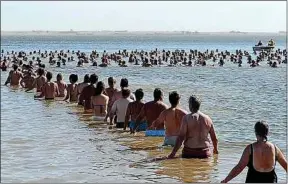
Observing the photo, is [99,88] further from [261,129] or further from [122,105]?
[261,129]

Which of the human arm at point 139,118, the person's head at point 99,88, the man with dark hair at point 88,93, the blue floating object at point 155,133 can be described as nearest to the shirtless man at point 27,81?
the man with dark hair at point 88,93

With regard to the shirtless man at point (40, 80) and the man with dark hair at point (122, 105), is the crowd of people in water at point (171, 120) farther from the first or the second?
the shirtless man at point (40, 80)

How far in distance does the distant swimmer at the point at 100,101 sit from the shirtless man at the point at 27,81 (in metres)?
9.75

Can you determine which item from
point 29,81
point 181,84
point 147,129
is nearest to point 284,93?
point 181,84

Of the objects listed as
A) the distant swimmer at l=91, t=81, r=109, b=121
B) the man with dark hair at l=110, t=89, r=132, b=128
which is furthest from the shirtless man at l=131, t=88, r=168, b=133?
the distant swimmer at l=91, t=81, r=109, b=121

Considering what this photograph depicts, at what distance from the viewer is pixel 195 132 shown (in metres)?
10.3

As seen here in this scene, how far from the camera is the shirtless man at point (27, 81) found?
85.0 ft

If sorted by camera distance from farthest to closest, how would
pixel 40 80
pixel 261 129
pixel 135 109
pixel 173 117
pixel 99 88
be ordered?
pixel 40 80 → pixel 99 88 → pixel 135 109 → pixel 173 117 → pixel 261 129

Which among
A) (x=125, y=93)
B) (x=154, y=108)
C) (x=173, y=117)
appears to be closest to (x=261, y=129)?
(x=173, y=117)

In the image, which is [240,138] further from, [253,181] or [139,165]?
[253,181]

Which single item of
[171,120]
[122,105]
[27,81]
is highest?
[171,120]

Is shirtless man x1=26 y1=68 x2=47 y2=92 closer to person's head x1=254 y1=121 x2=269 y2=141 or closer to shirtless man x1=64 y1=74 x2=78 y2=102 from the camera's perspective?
shirtless man x1=64 y1=74 x2=78 y2=102

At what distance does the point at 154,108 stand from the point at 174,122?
4.26 ft

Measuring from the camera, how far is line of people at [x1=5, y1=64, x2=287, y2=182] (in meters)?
8.18
